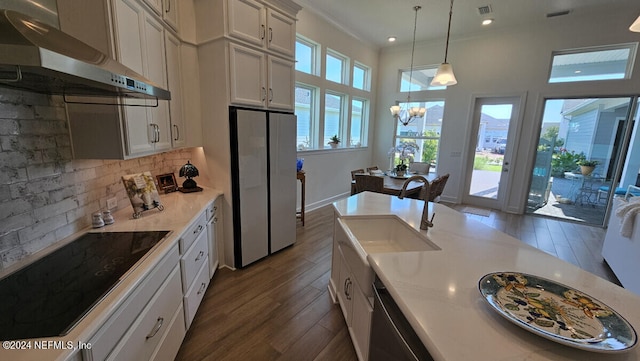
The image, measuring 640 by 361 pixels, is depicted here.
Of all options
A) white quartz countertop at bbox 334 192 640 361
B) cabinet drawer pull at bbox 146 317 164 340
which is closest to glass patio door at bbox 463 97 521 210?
white quartz countertop at bbox 334 192 640 361

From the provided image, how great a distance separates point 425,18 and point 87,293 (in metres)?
5.51

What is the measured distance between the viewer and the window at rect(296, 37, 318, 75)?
427 cm

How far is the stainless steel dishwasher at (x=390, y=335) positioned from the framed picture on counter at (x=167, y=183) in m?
2.15

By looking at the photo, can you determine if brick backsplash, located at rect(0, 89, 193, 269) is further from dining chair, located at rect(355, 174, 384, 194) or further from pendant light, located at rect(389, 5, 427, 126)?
pendant light, located at rect(389, 5, 427, 126)

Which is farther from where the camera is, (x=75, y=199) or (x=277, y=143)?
(x=277, y=143)

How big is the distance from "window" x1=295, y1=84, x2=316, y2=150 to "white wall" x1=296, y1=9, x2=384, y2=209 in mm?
161

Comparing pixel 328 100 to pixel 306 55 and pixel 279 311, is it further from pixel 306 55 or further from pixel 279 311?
pixel 279 311

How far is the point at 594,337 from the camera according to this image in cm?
73

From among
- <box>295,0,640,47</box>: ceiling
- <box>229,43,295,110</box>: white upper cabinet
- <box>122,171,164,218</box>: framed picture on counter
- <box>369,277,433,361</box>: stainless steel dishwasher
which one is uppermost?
<box>295,0,640,47</box>: ceiling

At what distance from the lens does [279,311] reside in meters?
2.21

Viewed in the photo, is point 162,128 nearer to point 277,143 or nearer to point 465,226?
point 277,143

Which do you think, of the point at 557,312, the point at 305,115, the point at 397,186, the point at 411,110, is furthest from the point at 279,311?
the point at 411,110

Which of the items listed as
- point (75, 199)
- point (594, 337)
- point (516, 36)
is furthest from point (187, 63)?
point (516, 36)

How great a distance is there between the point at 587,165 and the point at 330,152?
455 centimetres
